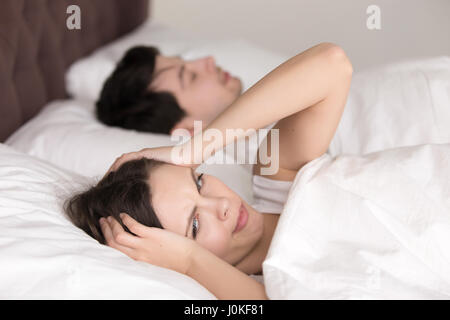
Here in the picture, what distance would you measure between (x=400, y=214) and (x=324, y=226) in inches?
6.0

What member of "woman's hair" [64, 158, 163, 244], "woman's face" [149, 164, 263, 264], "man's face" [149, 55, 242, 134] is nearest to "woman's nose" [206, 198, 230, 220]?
"woman's face" [149, 164, 263, 264]

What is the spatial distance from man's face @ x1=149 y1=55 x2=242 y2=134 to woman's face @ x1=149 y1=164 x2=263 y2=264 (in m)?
0.64

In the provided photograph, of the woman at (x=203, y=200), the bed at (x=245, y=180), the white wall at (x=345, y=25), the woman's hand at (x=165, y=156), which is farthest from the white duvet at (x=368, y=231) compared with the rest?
the white wall at (x=345, y=25)

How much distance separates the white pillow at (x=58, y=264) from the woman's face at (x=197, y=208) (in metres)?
0.15

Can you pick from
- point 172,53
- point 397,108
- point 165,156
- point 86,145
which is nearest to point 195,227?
point 165,156

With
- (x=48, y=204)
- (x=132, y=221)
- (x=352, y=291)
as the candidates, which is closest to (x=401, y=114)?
(x=352, y=291)

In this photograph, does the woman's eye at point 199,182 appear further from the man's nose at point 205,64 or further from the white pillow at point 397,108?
the man's nose at point 205,64

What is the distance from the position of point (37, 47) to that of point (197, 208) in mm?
919

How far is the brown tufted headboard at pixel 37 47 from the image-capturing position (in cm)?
147

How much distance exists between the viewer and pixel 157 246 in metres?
0.98

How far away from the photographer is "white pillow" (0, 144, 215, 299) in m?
0.79

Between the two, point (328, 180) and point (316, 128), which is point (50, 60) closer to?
point (316, 128)

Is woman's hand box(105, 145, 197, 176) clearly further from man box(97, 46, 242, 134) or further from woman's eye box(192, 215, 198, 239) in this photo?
man box(97, 46, 242, 134)

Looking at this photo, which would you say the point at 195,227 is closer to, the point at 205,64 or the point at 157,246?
the point at 157,246
